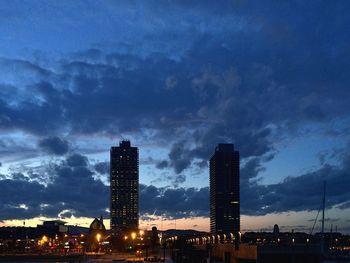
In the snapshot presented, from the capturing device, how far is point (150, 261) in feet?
409

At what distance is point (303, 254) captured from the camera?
389 feet

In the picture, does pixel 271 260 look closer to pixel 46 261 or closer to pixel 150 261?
pixel 150 261

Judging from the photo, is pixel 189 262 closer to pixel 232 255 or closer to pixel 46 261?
pixel 232 255

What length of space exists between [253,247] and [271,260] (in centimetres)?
547

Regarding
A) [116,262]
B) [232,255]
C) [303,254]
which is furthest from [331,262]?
[116,262]

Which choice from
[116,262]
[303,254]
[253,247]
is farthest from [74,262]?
[303,254]

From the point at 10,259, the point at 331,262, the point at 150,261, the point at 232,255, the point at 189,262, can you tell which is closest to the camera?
the point at 189,262

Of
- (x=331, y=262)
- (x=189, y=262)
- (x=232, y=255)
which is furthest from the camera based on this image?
(x=331, y=262)

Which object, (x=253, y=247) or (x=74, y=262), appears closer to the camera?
(x=253, y=247)

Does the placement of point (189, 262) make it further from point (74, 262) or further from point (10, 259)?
point (10, 259)

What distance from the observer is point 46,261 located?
14200 cm

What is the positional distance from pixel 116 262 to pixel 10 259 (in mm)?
42206

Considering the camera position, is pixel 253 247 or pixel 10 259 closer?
pixel 253 247

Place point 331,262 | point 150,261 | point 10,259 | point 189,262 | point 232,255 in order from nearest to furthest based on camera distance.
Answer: point 189,262 → point 150,261 → point 232,255 → point 10,259 → point 331,262
